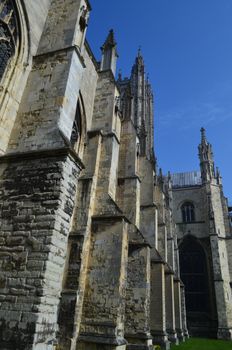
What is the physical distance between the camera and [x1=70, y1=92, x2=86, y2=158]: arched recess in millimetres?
10695

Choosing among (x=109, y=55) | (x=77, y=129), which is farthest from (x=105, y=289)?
(x=109, y=55)

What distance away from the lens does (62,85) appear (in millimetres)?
6926

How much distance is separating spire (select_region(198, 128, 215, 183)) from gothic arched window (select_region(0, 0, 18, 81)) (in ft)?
79.1

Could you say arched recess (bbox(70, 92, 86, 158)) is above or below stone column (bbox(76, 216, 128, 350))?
above

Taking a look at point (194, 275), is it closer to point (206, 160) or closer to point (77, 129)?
point (206, 160)

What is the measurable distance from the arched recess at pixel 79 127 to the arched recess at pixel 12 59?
10.8 ft

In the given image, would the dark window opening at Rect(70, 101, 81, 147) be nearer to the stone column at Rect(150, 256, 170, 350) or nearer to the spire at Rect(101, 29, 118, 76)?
the spire at Rect(101, 29, 118, 76)

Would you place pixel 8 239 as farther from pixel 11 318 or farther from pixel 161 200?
pixel 161 200

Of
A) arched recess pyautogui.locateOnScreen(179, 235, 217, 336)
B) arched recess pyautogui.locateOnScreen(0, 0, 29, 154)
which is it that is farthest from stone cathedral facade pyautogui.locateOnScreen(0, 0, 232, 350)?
arched recess pyautogui.locateOnScreen(179, 235, 217, 336)

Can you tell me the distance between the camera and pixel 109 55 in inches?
524

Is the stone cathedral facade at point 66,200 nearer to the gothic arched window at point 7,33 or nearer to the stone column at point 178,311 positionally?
the gothic arched window at point 7,33

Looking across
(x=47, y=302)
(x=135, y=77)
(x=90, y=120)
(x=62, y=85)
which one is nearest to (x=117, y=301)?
(x=47, y=302)

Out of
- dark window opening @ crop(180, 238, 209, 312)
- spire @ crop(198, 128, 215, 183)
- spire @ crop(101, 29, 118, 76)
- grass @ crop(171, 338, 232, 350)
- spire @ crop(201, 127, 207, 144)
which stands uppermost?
spire @ crop(201, 127, 207, 144)

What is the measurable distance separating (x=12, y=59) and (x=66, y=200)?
430 cm
